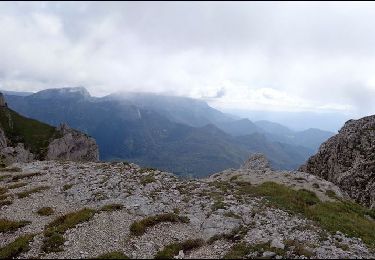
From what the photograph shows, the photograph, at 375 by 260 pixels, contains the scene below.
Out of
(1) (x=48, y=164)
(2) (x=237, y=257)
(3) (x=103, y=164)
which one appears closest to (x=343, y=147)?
(3) (x=103, y=164)

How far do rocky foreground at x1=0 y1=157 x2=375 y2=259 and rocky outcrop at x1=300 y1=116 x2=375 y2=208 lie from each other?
2515 centimetres

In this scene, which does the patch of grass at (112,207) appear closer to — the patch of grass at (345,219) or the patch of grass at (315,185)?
the patch of grass at (345,219)

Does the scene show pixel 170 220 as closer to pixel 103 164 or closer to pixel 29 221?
pixel 29 221

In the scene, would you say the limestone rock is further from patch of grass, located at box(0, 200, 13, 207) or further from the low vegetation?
patch of grass, located at box(0, 200, 13, 207)

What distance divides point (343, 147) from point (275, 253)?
64831mm

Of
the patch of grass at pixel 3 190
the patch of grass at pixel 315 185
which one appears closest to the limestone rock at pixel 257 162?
the patch of grass at pixel 315 185

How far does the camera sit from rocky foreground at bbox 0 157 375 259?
990 inches

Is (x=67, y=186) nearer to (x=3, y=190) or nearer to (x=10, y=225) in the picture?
(x=3, y=190)

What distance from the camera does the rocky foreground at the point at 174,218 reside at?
82.5 feet

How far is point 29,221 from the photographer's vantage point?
32344mm

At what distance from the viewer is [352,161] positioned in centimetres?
7650

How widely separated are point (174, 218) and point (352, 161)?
188 ft

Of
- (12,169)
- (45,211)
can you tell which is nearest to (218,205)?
Result: (45,211)

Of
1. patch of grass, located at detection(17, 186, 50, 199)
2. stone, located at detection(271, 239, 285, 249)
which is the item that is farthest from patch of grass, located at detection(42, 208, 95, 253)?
stone, located at detection(271, 239, 285, 249)
